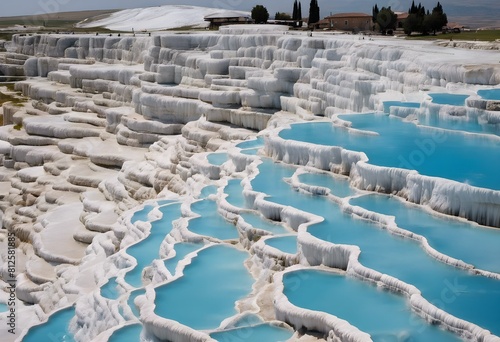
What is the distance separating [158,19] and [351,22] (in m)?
24.0

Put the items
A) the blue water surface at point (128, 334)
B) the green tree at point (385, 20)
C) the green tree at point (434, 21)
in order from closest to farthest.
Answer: the blue water surface at point (128, 334)
the green tree at point (434, 21)
the green tree at point (385, 20)

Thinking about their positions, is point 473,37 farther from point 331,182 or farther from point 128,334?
point 128,334

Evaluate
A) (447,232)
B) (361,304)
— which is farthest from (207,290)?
(447,232)

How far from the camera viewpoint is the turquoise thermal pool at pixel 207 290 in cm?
703

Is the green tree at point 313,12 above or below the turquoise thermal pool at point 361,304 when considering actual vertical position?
above

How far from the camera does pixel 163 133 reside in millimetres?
19375

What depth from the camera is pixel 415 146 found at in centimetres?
1049

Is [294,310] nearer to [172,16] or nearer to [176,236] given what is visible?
[176,236]


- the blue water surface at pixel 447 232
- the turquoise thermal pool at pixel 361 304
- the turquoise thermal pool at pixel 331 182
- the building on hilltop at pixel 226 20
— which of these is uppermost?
the building on hilltop at pixel 226 20

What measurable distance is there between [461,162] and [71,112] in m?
16.2

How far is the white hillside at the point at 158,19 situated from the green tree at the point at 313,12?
1215cm

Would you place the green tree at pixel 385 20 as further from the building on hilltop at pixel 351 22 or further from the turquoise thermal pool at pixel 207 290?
the turquoise thermal pool at pixel 207 290

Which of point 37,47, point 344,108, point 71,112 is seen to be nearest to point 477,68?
point 344,108

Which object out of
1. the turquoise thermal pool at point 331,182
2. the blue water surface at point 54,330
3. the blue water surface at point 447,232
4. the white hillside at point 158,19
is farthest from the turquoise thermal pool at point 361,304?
the white hillside at point 158,19
